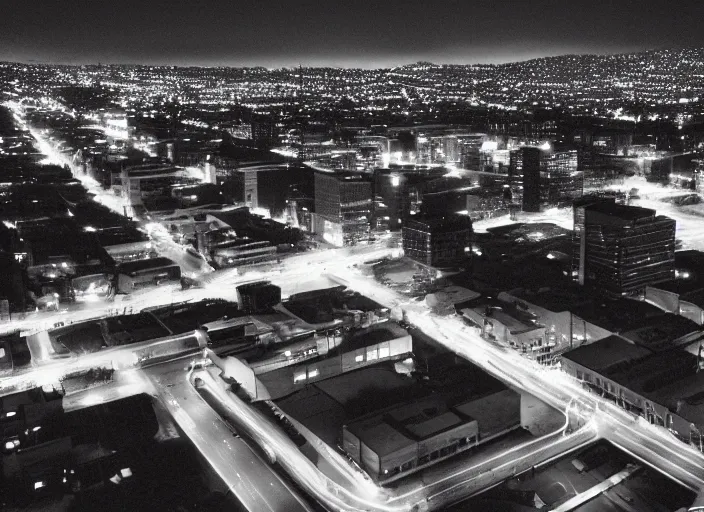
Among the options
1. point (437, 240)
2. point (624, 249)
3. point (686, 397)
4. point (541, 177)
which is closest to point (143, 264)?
point (437, 240)

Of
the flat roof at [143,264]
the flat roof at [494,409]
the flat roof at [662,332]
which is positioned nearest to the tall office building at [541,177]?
the flat roof at [662,332]

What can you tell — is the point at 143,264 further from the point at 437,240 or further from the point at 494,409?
the point at 494,409

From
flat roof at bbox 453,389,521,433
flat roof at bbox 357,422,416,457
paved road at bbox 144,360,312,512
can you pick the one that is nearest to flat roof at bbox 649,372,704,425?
flat roof at bbox 453,389,521,433

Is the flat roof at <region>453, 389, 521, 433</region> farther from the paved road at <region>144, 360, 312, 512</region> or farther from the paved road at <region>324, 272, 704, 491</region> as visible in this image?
the paved road at <region>144, 360, 312, 512</region>

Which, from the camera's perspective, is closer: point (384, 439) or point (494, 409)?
point (384, 439)

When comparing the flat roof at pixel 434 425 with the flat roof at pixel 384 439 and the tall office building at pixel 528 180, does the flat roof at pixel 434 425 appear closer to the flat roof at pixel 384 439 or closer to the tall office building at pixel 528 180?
the flat roof at pixel 384 439

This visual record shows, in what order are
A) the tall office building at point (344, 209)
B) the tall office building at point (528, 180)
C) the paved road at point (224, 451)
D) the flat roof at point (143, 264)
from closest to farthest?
the paved road at point (224, 451) → the flat roof at point (143, 264) → the tall office building at point (344, 209) → the tall office building at point (528, 180)

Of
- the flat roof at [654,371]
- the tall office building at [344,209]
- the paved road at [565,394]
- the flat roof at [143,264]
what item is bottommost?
the paved road at [565,394]
